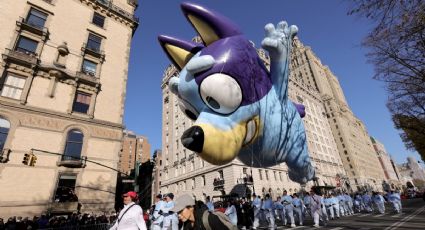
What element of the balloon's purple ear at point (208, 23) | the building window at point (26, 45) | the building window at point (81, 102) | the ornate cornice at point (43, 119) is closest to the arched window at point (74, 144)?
the ornate cornice at point (43, 119)

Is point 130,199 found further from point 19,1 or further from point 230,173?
point 230,173

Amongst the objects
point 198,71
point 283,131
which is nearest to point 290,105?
point 283,131

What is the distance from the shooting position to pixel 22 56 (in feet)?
50.8

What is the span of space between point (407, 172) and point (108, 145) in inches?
8631

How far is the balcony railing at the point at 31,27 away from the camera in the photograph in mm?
16297

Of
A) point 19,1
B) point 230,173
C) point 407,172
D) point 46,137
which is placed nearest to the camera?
point 46,137

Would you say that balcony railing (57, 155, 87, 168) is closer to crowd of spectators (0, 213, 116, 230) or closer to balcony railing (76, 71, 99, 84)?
crowd of spectators (0, 213, 116, 230)

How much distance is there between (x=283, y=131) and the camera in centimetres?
446

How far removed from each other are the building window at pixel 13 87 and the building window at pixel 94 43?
568 cm

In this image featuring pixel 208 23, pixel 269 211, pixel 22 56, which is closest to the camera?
pixel 208 23

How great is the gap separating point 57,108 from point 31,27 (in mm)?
6183

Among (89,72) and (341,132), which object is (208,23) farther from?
(341,132)

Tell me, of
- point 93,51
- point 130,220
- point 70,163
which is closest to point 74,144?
point 70,163

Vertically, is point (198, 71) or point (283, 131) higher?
point (198, 71)
